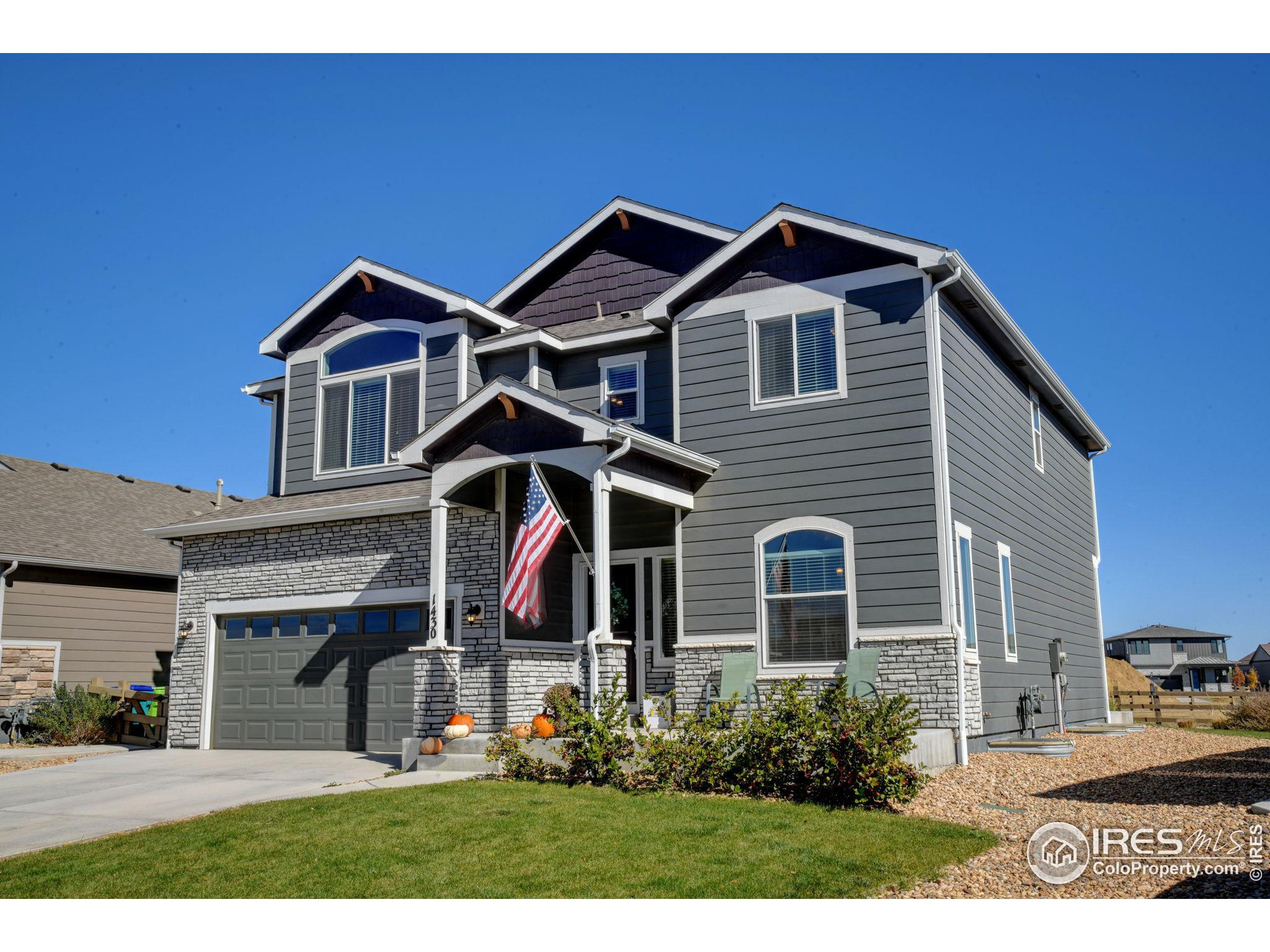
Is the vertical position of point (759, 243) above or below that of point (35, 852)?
above

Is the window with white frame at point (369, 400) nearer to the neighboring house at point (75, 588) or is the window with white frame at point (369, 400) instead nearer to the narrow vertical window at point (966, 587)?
the neighboring house at point (75, 588)

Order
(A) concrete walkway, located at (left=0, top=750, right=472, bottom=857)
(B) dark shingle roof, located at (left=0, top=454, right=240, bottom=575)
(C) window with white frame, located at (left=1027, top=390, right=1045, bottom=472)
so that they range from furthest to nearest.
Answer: (B) dark shingle roof, located at (left=0, top=454, right=240, bottom=575)
(C) window with white frame, located at (left=1027, top=390, right=1045, bottom=472)
(A) concrete walkway, located at (left=0, top=750, right=472, bottom=857)

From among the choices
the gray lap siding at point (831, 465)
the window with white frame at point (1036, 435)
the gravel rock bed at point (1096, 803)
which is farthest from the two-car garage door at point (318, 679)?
the window with white frame at point (1036, 435)

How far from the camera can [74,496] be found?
23594 millimetres

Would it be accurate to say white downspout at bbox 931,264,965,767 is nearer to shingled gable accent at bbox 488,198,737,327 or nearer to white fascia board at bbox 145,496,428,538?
shingled gable accent at bbox 488,198,737,327

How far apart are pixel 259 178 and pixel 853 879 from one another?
11689 millimetres

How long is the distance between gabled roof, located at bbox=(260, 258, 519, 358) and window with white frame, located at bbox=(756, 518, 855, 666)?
227 inches

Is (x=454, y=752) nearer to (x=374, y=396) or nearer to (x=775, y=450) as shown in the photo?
(x=775, y=450)

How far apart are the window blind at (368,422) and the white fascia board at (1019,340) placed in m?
8.77

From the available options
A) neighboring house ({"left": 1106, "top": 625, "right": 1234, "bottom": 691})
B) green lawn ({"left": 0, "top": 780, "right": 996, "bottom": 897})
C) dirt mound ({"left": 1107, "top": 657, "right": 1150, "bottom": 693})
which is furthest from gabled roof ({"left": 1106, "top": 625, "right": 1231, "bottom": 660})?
green lawn ({"left": 0, "top": 780, "right": 996, "bottom": 897})

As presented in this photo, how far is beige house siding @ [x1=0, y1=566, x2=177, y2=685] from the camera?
1939 cm

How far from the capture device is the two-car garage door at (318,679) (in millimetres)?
14953

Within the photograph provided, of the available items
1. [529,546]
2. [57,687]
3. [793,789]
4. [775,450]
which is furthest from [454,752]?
[57,687]

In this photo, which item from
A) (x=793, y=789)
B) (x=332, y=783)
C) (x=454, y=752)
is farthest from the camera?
(x=454, y=752)
